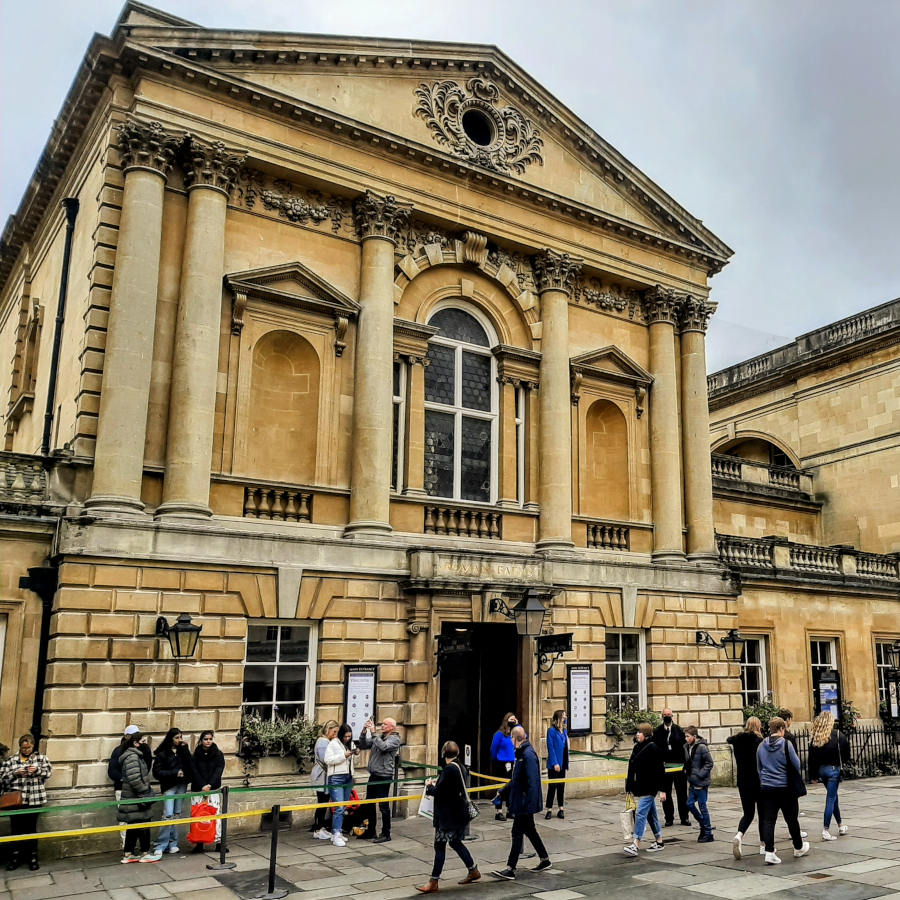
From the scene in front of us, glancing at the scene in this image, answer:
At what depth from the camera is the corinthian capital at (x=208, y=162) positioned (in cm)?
1515

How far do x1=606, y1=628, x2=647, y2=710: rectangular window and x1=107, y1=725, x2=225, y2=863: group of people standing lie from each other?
28.3 feet

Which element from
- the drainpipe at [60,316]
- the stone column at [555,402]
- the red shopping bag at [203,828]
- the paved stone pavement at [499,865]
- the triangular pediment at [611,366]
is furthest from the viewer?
the triangular pediment at [611,366]

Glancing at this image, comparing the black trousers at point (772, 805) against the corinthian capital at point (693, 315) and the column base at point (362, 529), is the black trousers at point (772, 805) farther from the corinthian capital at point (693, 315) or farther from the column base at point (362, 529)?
the corinthian capital at point (693, 315)

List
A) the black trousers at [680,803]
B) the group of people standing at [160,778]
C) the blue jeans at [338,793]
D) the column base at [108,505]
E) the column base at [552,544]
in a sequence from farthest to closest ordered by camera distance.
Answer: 1. the column base at [552,544]
2. the black trousers at [680,803]
3. the column base at [108,505]
4. the blue jeans at [338,793]
5. the group of people standing at [160,778]

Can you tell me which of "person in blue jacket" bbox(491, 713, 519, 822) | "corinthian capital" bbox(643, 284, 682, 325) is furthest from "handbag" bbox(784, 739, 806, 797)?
"corinthian capital" bbox(643, 284, 682, 325)

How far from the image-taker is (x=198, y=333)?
576 inches

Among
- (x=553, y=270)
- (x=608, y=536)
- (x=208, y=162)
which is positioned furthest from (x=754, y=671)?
(x=208, y=162)

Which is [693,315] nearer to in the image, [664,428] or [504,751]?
[664,428]

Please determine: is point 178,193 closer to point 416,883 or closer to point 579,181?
point 579,181

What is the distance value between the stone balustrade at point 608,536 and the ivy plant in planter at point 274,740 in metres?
7.34

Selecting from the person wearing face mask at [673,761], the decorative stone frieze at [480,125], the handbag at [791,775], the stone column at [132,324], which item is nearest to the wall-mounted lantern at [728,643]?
the person wearing face mask at [673,761]

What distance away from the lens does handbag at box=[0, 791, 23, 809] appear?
439 inches

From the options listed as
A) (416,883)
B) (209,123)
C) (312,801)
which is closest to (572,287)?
(209,123)

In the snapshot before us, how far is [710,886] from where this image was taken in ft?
33.3
